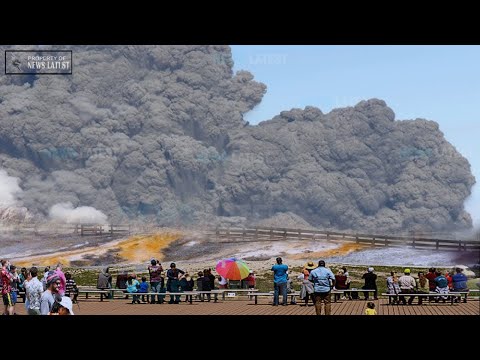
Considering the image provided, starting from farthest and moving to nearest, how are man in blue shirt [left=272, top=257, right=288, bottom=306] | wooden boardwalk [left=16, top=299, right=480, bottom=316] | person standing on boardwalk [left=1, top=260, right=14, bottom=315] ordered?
man in blue shirt [left=272, top=257, right=288, bottom=306], wooden boardwalk [left=16, top=299, right=480, bottom=316], person standing on boardwalk [left=1, top=260, right=14, bottom=315]

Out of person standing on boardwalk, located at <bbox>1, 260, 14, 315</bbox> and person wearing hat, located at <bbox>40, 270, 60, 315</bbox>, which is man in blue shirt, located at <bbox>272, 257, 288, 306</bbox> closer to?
person standing on boardwalk, located at <bbox>1, 260, 14, 315</bbox>

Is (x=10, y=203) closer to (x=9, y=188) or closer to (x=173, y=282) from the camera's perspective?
(x=9, y=188)

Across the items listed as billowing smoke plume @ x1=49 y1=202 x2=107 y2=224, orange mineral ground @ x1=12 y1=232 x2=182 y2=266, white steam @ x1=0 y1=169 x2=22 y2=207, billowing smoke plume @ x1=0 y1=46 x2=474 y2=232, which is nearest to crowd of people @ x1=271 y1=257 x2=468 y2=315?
orange mineral ground @ x1=12 y1=232 x2=182 y2=266

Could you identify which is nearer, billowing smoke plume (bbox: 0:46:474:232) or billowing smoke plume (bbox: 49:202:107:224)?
billowing smoke plume (bbox: 49:202:107:224)

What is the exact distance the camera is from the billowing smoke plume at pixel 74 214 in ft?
380

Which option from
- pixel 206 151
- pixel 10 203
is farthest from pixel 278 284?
pixel 206 151

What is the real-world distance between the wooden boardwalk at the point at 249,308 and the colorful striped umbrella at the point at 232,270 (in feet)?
3.63

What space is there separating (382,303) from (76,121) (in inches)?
4438

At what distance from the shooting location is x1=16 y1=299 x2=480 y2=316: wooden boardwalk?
23125 millimetres

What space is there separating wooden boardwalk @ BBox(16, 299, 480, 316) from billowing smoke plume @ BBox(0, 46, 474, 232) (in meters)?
104

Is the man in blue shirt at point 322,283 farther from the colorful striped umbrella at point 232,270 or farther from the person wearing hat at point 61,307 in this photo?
the colorful striped umbrella at point 232,270
